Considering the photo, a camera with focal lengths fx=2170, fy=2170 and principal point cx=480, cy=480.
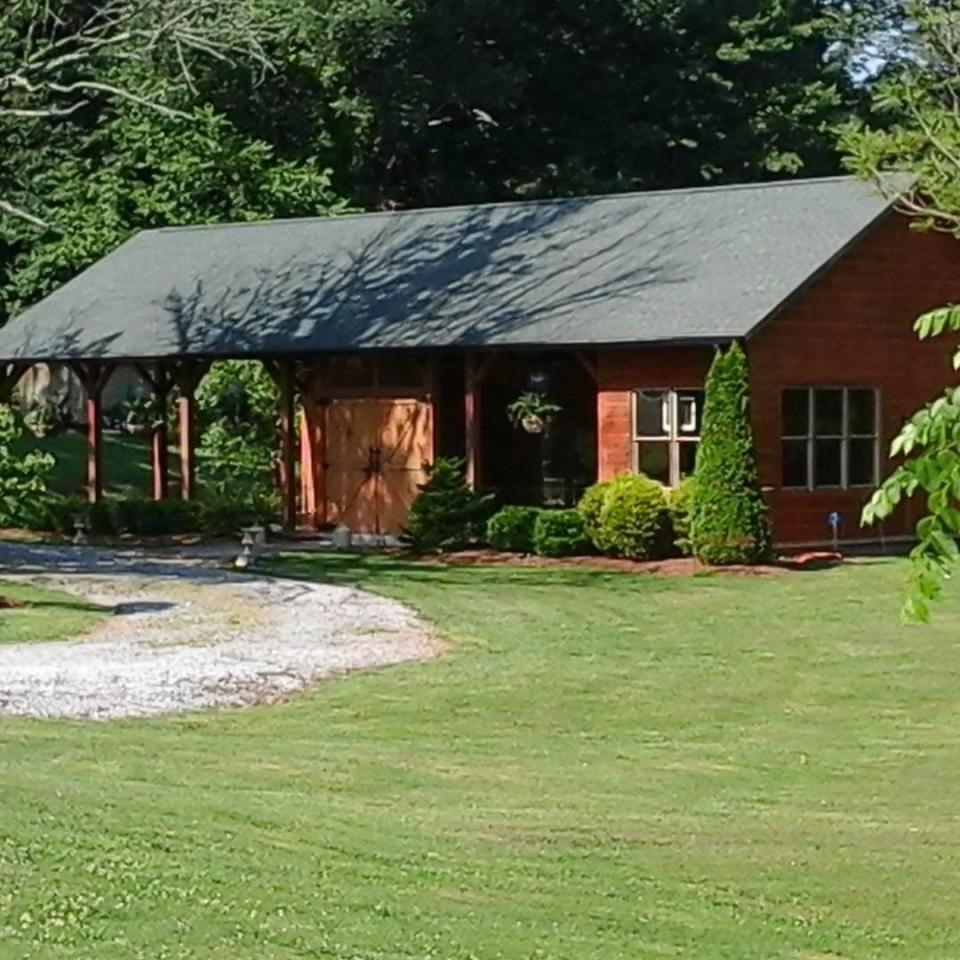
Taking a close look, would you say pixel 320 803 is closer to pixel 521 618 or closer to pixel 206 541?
pixel 521 618

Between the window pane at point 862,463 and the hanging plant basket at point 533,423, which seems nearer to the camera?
the window pane at point 862,463

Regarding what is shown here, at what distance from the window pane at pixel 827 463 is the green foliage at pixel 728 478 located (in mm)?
2218

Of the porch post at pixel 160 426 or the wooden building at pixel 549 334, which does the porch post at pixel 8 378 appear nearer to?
the wooden building at pixel 549 334

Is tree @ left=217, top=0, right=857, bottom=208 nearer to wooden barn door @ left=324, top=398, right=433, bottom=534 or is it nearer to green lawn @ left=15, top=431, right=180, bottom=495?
green lawn @ left=15, top=431, right=180, bottom=495

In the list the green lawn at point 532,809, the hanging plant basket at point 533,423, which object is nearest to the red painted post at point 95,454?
the hanging plant basket at point 533,423

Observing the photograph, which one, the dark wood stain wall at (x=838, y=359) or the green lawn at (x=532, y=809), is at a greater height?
the dark wood stain wall at (x=838, y=359)

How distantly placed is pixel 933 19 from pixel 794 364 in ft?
18.4

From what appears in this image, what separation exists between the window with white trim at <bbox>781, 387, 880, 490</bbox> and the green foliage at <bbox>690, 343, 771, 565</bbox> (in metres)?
1.71

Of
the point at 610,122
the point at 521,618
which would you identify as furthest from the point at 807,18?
the point at 521,618

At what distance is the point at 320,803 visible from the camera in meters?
11.9

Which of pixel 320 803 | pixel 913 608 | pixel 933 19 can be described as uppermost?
pixel 933 19

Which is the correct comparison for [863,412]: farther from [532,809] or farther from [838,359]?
[532,809]

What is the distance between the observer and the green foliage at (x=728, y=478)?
27.5m

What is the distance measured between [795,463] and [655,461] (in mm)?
1900
